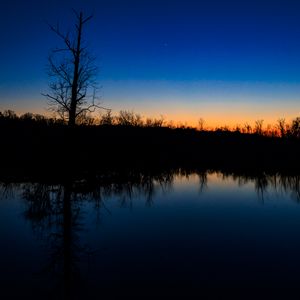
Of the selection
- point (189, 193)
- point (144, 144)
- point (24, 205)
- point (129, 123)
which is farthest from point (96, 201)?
point (129, 123)

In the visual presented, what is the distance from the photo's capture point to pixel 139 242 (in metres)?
6.78

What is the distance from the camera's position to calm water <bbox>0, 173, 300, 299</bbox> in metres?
4.85

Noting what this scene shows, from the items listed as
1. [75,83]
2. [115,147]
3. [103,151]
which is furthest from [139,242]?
[115,147]

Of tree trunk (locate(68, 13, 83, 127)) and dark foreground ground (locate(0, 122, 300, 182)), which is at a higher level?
tree trunk (locate(68, 13, 83, 127))

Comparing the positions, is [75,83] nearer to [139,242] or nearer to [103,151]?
[103,151]

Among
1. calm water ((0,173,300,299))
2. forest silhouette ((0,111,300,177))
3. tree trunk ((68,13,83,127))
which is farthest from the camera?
forest silhouette ((0,111,300,177))

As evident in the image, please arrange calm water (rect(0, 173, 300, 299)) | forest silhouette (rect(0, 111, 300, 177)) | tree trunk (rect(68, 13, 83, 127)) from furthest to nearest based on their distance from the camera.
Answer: forest silhouette (rect(0, 111, 300, 177))
tree trunk (rect(68, 13, 83, 127))
calm water (rect(0, 173, 300, 299))

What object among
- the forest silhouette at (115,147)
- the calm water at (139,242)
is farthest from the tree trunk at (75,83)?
the calm water at (139,242)

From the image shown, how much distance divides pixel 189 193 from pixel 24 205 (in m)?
6.44

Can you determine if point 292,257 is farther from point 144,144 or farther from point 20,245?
point 144,144

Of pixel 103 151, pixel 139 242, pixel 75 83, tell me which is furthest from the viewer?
pixel 103 151

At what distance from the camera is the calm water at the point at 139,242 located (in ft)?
15.9

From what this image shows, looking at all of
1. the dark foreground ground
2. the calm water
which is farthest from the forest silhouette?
the calm water

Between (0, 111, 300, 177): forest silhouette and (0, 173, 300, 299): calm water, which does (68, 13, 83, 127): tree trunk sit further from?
(0, 173, 300, 299): calm water
